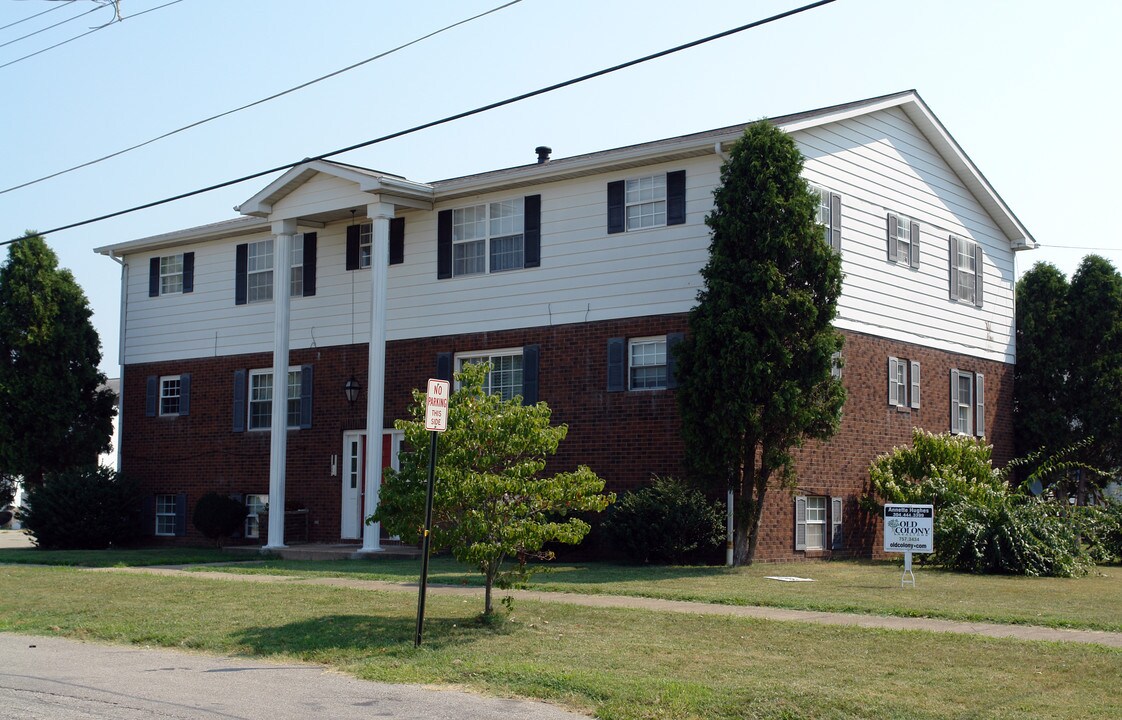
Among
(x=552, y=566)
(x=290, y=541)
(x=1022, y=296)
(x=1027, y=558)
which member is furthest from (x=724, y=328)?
(x=1022, y=296)

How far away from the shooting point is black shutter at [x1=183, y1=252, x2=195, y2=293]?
29.4 m

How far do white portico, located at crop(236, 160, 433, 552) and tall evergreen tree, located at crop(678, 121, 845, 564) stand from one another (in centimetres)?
668

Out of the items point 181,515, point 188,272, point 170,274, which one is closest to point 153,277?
point 170,274

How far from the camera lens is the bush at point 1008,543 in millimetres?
19703

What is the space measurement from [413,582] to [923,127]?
15.2 m

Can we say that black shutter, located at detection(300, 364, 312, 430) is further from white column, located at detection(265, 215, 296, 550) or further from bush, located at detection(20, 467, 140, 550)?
bush, located at detection(20, 467, 140, 550)

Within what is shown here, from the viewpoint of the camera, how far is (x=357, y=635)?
40.6 feet

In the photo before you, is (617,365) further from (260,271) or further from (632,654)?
(632,654)

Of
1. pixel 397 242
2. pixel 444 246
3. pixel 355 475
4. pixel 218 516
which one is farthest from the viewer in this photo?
pixel 218 516

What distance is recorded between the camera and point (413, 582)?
1759 centimetres

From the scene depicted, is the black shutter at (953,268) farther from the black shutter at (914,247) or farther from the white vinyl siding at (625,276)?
the black shutter at (914,247)

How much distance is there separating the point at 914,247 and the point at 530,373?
27.5ft

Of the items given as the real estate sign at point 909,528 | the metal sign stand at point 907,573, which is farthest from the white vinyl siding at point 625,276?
the metal sign stand at point 907,573

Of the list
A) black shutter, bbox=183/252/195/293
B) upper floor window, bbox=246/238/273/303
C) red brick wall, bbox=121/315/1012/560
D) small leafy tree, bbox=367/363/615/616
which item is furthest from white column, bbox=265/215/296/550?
small leafy tree, bbox=367/363/615/616
